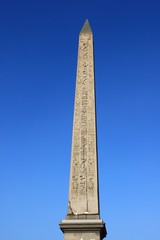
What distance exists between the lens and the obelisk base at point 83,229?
35.0 ft

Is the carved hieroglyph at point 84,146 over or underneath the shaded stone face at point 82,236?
over

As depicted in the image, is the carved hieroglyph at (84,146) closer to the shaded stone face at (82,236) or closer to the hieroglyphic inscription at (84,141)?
the hieroglyphic inscription at (84,141)

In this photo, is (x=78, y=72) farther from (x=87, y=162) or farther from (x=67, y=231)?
(x=67, y=231)

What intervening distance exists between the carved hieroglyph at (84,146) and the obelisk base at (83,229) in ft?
1.30

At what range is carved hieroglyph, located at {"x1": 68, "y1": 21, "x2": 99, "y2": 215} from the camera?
11.2 meters

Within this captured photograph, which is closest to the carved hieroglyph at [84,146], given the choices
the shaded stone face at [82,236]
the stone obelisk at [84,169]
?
the stone obelisk at [84,169]

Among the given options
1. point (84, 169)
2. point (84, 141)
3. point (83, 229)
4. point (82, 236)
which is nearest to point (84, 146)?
point (84, 141)

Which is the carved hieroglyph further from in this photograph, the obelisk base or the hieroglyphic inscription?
the obelisk base

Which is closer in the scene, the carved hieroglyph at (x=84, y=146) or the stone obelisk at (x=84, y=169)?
the stone obelisk at (x=84, y=169)

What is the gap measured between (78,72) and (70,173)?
340 centimetres

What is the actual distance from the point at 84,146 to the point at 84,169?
2.30ft

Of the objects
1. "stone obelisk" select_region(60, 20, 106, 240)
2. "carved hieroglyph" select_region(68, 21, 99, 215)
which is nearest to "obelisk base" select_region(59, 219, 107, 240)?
"stone obelisk" select_region(60, 20, 106, 240)

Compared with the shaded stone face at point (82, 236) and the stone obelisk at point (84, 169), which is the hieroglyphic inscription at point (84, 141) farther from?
the shaded stone face at point (82, 236)

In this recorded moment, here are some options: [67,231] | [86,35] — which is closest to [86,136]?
[67,231]
